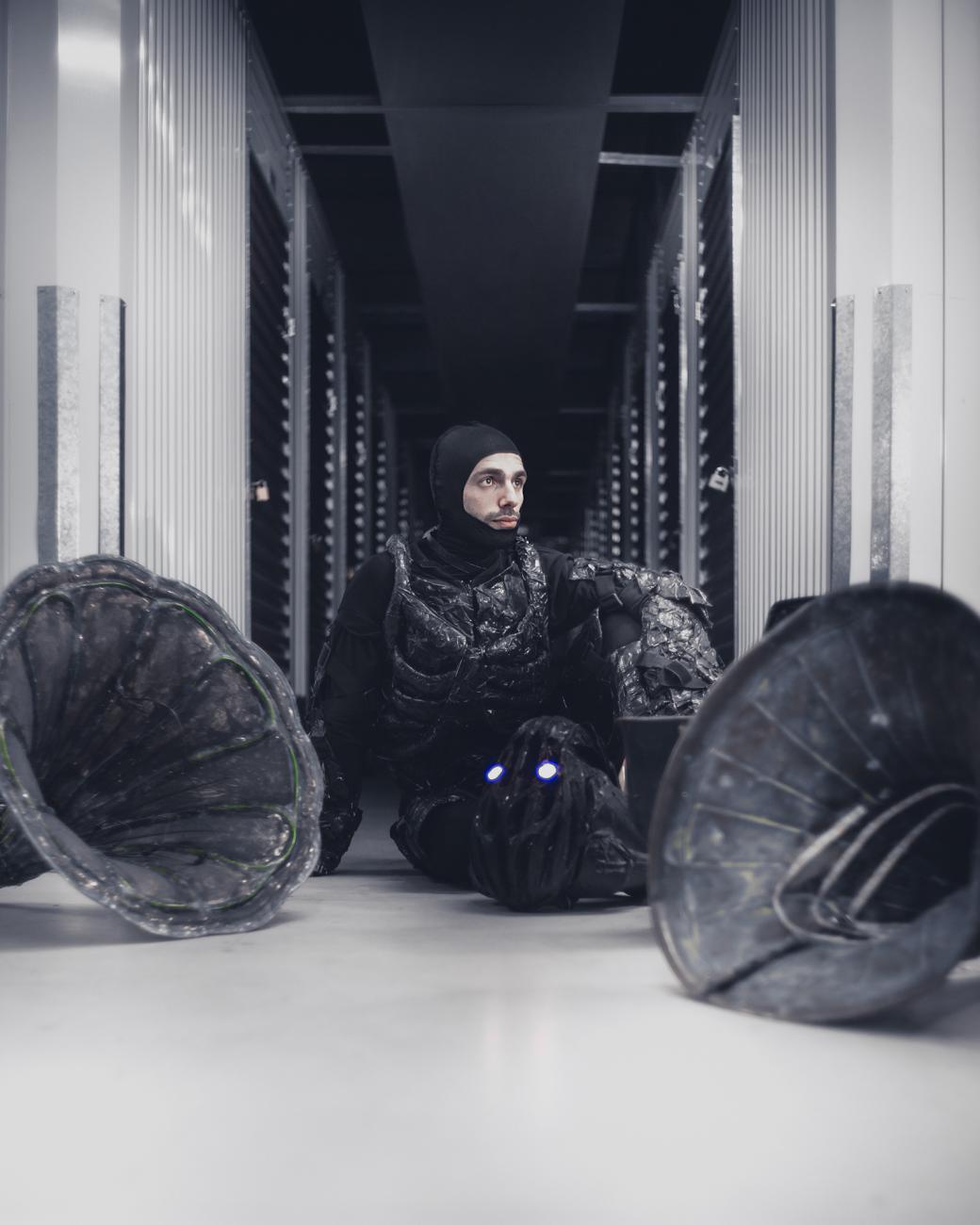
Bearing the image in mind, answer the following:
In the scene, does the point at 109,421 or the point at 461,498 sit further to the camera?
the point at 109,421

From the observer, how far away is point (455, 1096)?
158cm

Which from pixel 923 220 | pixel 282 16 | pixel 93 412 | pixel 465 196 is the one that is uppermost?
pixel 282 16

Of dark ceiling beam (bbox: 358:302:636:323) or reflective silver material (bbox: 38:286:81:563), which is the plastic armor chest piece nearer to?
reflective silver material (bbox: 38:286:81:563)

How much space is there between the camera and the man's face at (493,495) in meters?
3.35

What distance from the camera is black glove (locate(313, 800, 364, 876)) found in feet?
11.1

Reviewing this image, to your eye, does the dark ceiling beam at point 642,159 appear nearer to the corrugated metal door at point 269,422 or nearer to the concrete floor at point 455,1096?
the corrugated metal door at point 269,422

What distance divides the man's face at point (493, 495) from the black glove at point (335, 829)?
2.83ft

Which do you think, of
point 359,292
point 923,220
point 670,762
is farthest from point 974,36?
point 359,292

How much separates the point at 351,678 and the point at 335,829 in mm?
414

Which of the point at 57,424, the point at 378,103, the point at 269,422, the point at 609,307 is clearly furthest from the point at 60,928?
the point at 609,307

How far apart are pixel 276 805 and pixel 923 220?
2090mm

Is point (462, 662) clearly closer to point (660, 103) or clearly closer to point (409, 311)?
point (660, 103)

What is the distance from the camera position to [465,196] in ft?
20.2

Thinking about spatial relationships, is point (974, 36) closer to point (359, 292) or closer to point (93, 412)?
point (93, 412)
